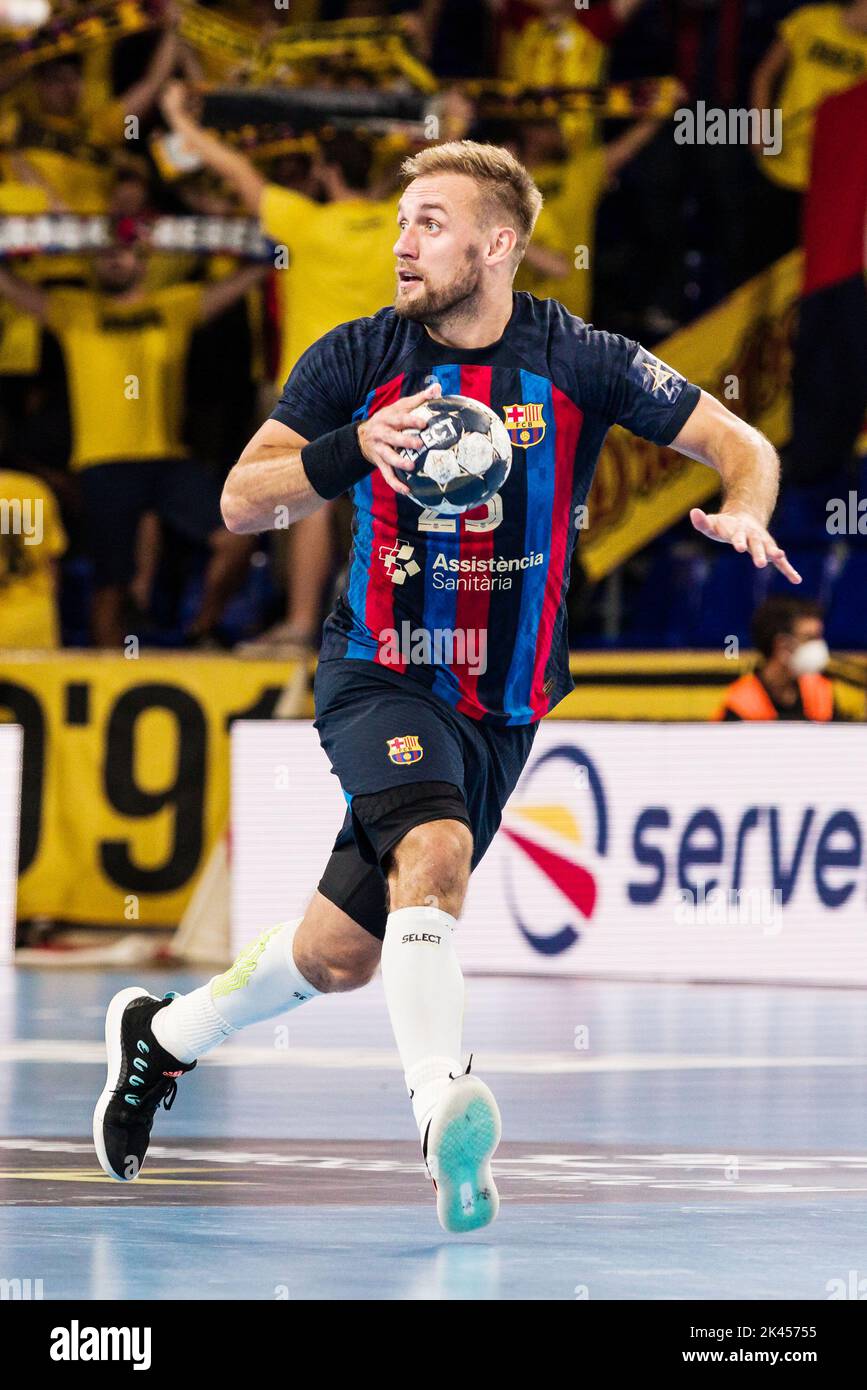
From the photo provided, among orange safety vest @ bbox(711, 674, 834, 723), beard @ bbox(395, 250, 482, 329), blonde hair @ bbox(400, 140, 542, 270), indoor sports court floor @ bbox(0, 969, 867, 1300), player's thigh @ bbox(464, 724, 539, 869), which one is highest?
blonde hair @ bbox(400, 140, 542, 270)

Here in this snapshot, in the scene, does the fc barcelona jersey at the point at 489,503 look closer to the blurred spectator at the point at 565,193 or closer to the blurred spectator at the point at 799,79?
the blurred spectator at the point at 565,193

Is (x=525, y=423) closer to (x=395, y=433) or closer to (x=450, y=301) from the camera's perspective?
(x=450, y=301)

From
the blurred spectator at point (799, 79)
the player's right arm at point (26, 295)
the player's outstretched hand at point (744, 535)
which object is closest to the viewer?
the player's outstretched hand at point (744, 535)

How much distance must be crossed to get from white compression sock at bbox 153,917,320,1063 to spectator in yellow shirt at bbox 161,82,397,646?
667 cm

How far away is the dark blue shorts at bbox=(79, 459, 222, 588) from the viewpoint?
515 inches

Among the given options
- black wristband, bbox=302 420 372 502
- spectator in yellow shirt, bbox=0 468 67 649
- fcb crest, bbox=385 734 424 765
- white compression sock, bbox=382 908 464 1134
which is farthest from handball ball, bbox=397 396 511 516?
spectator in yellow shirt, bbox=0 468 67 649

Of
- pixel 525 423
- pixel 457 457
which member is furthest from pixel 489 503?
pixel 457 457

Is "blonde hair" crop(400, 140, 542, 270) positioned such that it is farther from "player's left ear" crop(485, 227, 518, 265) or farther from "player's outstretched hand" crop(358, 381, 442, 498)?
"player's outstretched hand" crop(358, 381, 442, 498)

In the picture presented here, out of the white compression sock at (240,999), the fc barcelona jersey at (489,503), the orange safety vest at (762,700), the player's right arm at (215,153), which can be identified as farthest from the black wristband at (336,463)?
the player's right arm at (215,153)

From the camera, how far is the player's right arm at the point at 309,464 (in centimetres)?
471

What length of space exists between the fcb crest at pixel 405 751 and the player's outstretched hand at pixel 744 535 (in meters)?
0.82

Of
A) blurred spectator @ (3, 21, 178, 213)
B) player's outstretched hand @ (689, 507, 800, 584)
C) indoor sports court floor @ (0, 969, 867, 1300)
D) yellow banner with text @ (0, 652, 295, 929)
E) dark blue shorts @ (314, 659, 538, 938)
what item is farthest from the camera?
blurred spectator @ (3, 21, 178, 213)

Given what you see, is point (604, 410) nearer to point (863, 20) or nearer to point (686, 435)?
point (686, 435)

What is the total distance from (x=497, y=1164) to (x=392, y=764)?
143 cm
